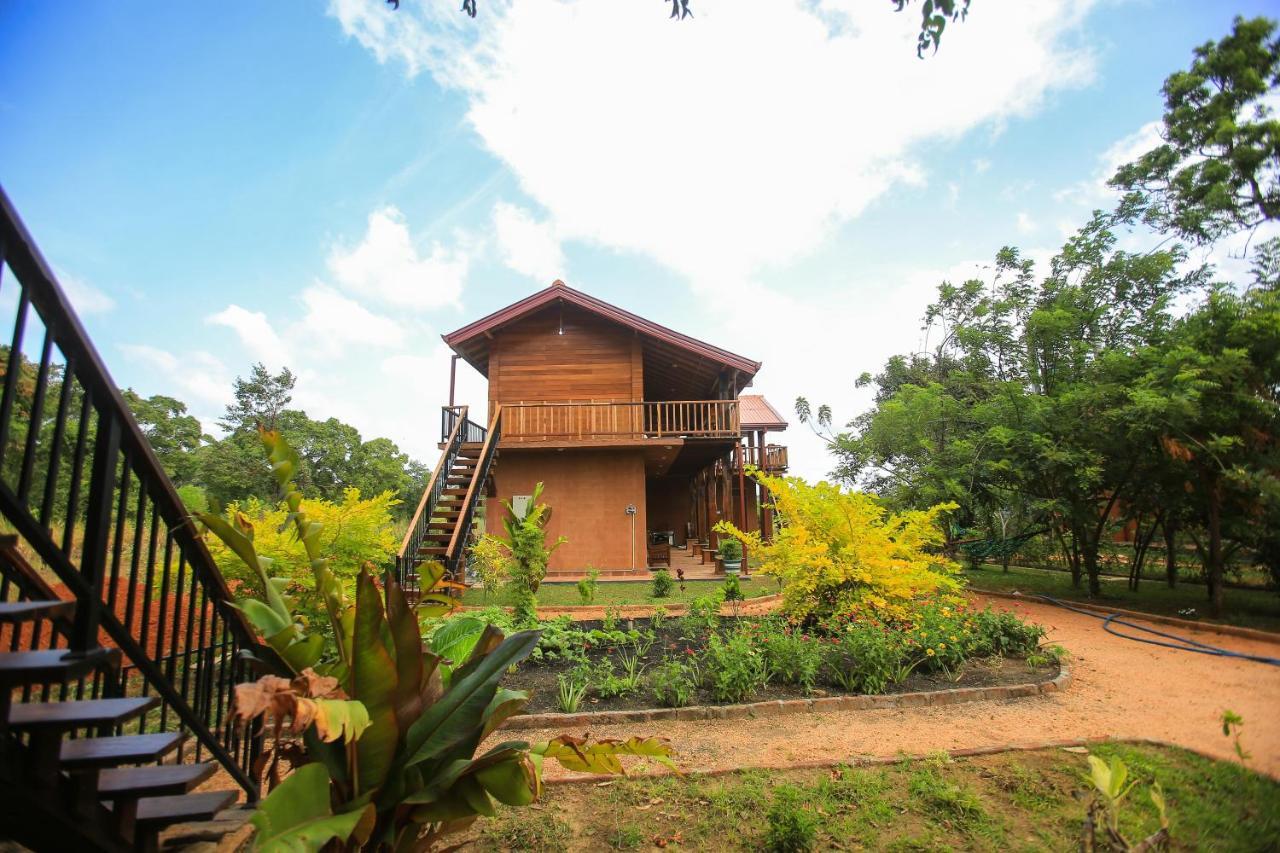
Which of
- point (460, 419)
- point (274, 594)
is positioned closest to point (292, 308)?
point (460, 419)

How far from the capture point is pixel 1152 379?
780cm

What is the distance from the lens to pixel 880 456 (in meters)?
16.3

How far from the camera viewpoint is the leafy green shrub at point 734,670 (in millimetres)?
5160

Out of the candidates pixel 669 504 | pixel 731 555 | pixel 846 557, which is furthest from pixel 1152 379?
pixel 669 504

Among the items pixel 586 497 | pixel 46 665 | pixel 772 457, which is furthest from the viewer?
pixel 772 457

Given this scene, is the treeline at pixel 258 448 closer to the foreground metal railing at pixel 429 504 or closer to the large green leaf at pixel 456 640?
the foreground metal railing at pixel 429 504

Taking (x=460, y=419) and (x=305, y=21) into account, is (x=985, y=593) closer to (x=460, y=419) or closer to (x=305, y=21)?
(x=460, y=419)

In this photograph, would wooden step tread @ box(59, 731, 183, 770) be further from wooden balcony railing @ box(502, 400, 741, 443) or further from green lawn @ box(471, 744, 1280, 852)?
wooden balcony railing @ box(502, 400, 741, 443)

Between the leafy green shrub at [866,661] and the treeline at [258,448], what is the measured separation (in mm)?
22203

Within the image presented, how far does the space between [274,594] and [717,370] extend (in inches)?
592

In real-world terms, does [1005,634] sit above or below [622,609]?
above

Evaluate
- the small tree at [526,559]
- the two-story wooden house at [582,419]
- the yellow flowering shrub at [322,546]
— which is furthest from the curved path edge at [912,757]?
the two-story wooden house at [582,419]

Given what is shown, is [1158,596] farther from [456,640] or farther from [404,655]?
[404,655]

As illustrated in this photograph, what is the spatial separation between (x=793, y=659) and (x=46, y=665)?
526 cm
